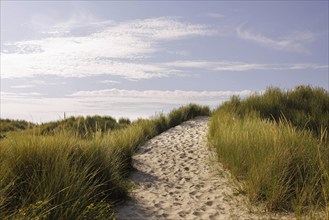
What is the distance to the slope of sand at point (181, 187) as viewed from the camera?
6.33 meters

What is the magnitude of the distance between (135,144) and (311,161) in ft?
21.1

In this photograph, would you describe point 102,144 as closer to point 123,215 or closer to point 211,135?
point 123,215

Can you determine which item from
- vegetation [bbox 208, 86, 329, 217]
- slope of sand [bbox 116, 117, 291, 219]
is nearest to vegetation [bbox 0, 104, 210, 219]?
slope of sand [bbox 116, 117, 291, 219]

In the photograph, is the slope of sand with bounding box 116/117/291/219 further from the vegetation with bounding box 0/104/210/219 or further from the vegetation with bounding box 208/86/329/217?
the vegetation with bounding box 0/104/210/219

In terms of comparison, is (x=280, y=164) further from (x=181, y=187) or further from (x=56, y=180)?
(x=56, y=180)

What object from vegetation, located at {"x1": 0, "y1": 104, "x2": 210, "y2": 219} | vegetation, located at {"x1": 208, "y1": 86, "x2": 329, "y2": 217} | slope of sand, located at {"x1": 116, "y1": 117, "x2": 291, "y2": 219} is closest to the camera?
vegetation, located at {"x1": 0, "y1": 104, "x2": 210, "y2": 219}

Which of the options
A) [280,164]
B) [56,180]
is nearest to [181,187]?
[280,164]

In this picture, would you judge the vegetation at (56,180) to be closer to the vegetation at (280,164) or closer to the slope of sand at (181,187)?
the slope of sand at (181,187)

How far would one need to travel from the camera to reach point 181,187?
8148mm

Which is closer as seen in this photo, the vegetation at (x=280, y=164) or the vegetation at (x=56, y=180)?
the vegetation at (x=56, y=180)

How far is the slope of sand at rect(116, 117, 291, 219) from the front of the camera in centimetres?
633

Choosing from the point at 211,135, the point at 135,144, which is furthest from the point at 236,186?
the point at 135,144

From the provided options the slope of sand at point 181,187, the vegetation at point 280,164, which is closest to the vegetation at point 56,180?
the slope of sand at point 181,187

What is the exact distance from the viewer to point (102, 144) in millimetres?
7625
